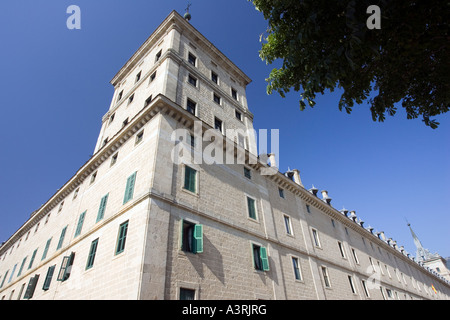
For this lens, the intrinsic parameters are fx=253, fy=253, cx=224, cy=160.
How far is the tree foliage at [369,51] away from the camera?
6.22m

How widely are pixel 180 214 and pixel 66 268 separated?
8.00 m

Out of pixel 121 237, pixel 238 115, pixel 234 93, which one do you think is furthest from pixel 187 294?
pixel 234 93

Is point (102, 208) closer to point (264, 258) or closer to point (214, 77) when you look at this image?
point (264, 258)

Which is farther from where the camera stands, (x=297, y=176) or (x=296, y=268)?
(x=297, y=176)

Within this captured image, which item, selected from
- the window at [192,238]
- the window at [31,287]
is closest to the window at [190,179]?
the window at [192,238]

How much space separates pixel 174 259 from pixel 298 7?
10.7m

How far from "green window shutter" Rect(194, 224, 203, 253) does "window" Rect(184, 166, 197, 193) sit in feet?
7.66

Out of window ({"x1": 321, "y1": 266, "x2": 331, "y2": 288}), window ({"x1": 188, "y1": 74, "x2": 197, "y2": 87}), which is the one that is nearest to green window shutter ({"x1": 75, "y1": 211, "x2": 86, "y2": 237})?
window ({"x1": 188, "y1": 74, "x2": 197, "y2": 87})

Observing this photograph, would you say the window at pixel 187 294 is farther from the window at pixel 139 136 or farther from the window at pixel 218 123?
the window at pixel 218 123

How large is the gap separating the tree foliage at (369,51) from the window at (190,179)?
7808mm

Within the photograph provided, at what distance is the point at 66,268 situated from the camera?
1462 cm

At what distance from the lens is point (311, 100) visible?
802cm

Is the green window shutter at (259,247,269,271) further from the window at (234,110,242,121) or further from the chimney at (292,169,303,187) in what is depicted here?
the chimney at (292,169,303,187)
